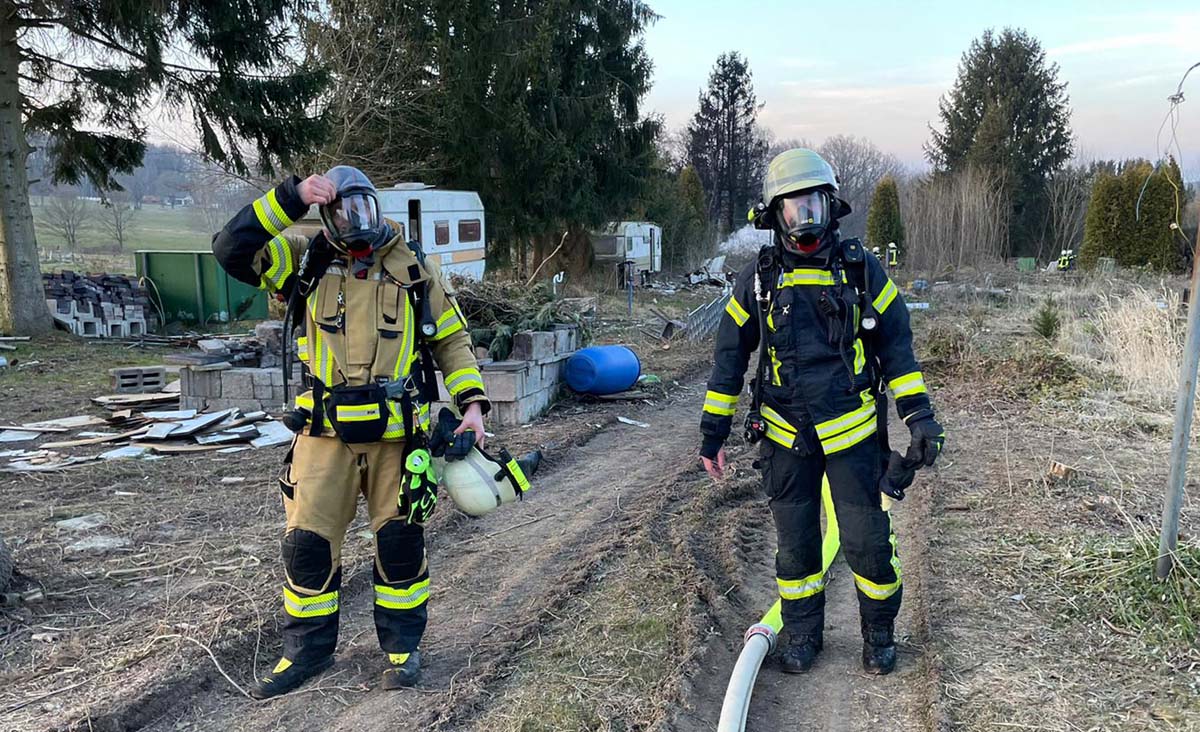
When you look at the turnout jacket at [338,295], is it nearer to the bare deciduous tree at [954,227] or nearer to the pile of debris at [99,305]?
the pile of debris at [99,305]

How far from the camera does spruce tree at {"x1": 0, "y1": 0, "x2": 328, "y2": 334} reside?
43.0 ft

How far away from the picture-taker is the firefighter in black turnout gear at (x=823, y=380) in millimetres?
3549

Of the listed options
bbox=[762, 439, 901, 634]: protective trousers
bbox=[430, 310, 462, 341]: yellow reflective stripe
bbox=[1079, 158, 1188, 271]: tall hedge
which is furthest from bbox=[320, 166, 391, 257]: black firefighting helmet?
bbox=[1079, 158, 1188, 271]: tall hedge

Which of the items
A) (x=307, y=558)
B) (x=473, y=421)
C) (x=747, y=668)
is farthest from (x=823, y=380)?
(x=307, y=558)

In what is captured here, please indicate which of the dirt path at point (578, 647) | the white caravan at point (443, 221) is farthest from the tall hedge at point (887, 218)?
the dirt path at point (578, 647)

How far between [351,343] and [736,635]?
2.26m

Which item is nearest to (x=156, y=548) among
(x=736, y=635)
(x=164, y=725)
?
(x=164, y=725)

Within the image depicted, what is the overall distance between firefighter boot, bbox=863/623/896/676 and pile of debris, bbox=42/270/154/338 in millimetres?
15149

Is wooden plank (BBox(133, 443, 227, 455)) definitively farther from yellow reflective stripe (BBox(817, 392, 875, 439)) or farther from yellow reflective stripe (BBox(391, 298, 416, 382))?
yellow reflective stripe (BBox(817, 392, 875, 439))

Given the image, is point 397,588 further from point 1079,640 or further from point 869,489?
point 1079,640

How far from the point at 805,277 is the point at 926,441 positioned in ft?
2.74

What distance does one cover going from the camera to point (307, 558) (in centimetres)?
342

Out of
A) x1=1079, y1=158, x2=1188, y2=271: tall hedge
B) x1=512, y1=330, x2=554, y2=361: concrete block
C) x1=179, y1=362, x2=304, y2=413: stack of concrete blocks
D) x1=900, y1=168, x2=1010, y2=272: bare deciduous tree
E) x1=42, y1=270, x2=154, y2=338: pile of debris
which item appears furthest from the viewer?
x1=900, y1=168, x2=1010, y2=272: bare deciduous tree

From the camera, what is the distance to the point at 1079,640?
392cm
